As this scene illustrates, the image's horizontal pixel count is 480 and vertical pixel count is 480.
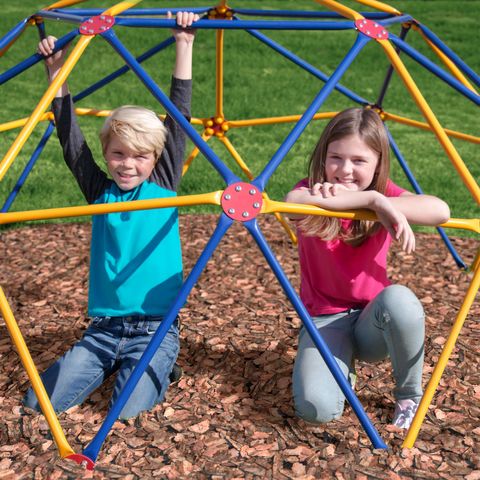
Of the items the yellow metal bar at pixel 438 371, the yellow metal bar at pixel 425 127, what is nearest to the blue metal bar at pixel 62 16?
the yellow metal bar at pixel 438 371

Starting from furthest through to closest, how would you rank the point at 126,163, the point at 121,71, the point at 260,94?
the point at 260,94 → the point at 121,71 → the point at 126,163

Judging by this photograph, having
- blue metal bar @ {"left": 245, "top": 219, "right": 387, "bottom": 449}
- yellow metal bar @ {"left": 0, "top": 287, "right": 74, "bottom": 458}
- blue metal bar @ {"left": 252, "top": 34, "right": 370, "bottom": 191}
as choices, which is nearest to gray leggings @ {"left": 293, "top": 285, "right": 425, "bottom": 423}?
blue metal bar @ {"left": 245, "top": 219, "right": 387, "bottom": 449}

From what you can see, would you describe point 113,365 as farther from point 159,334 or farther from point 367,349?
point 367,349

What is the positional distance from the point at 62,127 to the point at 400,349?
1.86 meters

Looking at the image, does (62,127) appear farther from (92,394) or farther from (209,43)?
(209,43)

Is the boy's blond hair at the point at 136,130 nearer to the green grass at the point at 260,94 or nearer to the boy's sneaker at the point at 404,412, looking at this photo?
the boy's sneaker at the point at 404,412

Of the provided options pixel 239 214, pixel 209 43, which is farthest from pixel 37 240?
pixel 209 43

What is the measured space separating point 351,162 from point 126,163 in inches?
40.1

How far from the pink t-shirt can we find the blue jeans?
73 centimetres

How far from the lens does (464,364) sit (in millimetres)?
3951

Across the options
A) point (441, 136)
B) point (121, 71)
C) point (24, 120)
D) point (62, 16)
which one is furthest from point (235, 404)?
point (121, 71)

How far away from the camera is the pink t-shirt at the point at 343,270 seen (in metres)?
3.52

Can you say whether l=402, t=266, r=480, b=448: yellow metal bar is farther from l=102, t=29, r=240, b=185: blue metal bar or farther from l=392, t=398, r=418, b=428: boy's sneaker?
l=102, t=29, r=240, b=185: blue metal bar

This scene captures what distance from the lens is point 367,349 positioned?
3473mm
